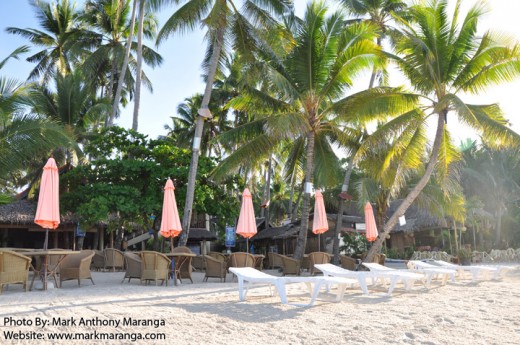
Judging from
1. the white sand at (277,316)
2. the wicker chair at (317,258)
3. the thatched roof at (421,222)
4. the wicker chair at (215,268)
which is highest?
the thatched roof at (421,222)

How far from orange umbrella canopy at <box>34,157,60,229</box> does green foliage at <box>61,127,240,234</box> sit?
4661 mm

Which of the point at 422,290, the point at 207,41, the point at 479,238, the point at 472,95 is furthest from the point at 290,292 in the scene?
the point at 479,238

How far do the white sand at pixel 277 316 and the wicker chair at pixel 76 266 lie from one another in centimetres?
80


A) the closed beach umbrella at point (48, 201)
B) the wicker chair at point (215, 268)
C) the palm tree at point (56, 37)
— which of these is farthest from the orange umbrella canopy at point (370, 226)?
the palm tree at point (56, 37)

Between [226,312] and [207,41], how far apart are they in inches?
395

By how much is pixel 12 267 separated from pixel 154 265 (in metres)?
2.44

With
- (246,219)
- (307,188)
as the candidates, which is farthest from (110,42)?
(246,219)

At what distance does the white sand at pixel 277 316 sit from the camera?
419 cm

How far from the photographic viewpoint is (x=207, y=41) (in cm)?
1366

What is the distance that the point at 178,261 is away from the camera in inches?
370

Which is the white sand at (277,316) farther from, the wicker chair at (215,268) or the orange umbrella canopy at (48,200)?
the wicker chair at (215,268)

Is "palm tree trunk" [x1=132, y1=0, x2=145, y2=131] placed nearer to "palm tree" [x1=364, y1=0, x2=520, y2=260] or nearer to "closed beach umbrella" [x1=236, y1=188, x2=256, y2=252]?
"closed beach umbrella" [x1=236, y1=188, x2=256, y2=252]

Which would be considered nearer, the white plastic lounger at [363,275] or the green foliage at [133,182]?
the white plastic lounger at [363,275]

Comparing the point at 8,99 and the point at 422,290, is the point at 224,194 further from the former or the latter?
the point at 422,290
